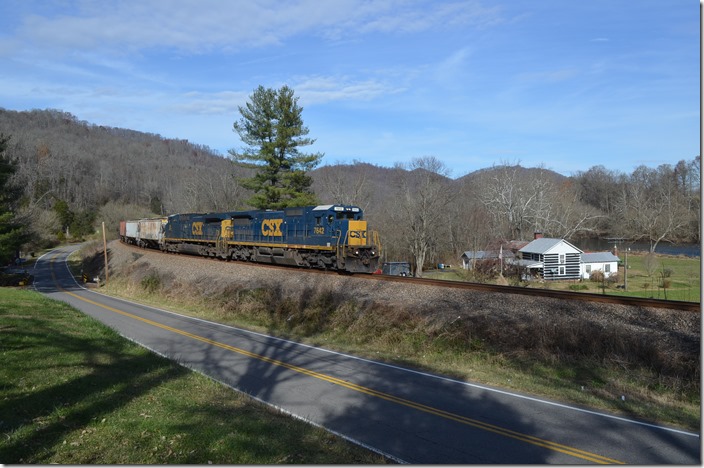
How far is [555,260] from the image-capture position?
174 ft

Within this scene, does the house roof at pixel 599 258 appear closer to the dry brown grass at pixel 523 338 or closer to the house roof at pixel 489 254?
the house roof at pixel 489 254

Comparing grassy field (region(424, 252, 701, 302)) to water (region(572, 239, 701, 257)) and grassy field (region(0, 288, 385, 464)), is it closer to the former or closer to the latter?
water (region(572, 239, 701, 257))

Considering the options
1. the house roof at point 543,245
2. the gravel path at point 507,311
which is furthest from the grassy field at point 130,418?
the house roof at point 543,245

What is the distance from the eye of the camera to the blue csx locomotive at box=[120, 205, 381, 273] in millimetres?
25438

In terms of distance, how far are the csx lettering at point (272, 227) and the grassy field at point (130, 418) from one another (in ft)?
56.5

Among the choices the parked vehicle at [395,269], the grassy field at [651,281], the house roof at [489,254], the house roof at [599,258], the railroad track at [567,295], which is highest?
the railroad track at [567,295]

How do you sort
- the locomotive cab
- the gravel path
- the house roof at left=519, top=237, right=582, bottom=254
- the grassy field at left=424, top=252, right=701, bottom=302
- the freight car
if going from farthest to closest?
the house roof at left=519, top=237, right=582, bottom=254 → the freight car → the grassy field at left=424, top=252, right=701, bottom=302 → the locomotive cab → the gravel path

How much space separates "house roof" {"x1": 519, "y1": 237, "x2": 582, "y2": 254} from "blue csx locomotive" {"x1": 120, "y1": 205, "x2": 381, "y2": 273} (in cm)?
3349

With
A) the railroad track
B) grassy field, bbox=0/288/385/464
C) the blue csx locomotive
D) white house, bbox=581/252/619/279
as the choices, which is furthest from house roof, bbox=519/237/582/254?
grassy field, bbox=0/288/385/464

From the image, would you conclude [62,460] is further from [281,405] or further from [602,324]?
[602,324]

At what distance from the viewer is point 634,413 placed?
34.2 feet

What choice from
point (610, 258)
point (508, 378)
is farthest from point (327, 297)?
point (610, 258)

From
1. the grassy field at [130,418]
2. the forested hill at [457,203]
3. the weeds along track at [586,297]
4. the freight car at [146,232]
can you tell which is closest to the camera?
the grassy field at [130,418]

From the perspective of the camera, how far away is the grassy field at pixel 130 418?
258 inches
